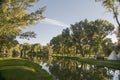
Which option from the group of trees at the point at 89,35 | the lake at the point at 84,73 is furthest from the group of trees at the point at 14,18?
the group of trees at the point at 89,35

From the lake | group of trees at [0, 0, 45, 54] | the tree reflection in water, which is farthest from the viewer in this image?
group of trees at [0, 0, 45, 54]

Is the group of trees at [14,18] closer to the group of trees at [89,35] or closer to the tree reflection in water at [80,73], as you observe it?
the tree reflection in water at [80,73]

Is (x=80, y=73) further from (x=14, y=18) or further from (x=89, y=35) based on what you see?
(x=89, y=35)

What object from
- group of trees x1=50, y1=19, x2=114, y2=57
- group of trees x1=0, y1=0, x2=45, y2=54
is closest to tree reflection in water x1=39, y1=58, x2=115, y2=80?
group of trees x1=0, y1=0, x2=45, y2=54

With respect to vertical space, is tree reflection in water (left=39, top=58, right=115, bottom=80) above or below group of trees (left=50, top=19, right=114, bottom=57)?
below

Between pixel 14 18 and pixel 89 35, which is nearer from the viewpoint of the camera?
pixel 14 18

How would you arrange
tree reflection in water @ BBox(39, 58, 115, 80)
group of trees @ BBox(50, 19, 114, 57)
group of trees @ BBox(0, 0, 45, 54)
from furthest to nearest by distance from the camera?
group of trees @ BBox(50, 19, 114, 57), group of trees @ BBox(0, 0, 45, 54), tree reflection in water @ BBox(39, 58, 115, 80)

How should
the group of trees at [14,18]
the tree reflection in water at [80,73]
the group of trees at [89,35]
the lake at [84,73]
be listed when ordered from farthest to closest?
the group of trees at [89,35]
the group of trees at [14,18]
the lake at [84,73]
the tree reflection in water at [80,73]

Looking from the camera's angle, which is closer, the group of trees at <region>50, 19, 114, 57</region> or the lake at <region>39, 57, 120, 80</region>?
the lake at <region>39, 57, 120, 80</region>

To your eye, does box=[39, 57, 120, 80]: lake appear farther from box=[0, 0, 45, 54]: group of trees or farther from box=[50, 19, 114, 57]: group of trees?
box=[50, 19, 114, 57]: group of trees

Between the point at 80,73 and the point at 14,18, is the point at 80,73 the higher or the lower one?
the lower one

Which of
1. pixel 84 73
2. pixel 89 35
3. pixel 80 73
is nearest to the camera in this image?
pixel 80 73

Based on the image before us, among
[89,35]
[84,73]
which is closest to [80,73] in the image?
[84,73]

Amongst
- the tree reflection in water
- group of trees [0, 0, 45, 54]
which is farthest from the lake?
group of trees [0, 0, 45, 54]
